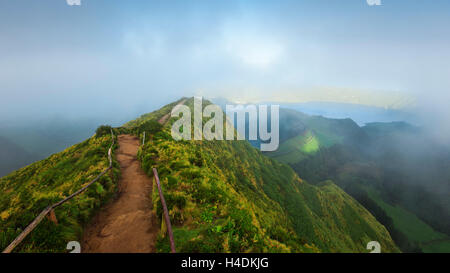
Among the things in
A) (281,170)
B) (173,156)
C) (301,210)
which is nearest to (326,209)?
(281,170)

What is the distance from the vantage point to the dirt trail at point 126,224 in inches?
290

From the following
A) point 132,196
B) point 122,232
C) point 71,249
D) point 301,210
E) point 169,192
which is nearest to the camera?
point 71,249

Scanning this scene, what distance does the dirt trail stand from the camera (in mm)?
7371

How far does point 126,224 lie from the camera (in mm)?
8516

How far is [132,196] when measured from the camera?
438 inches

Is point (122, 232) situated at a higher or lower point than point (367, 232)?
higher
